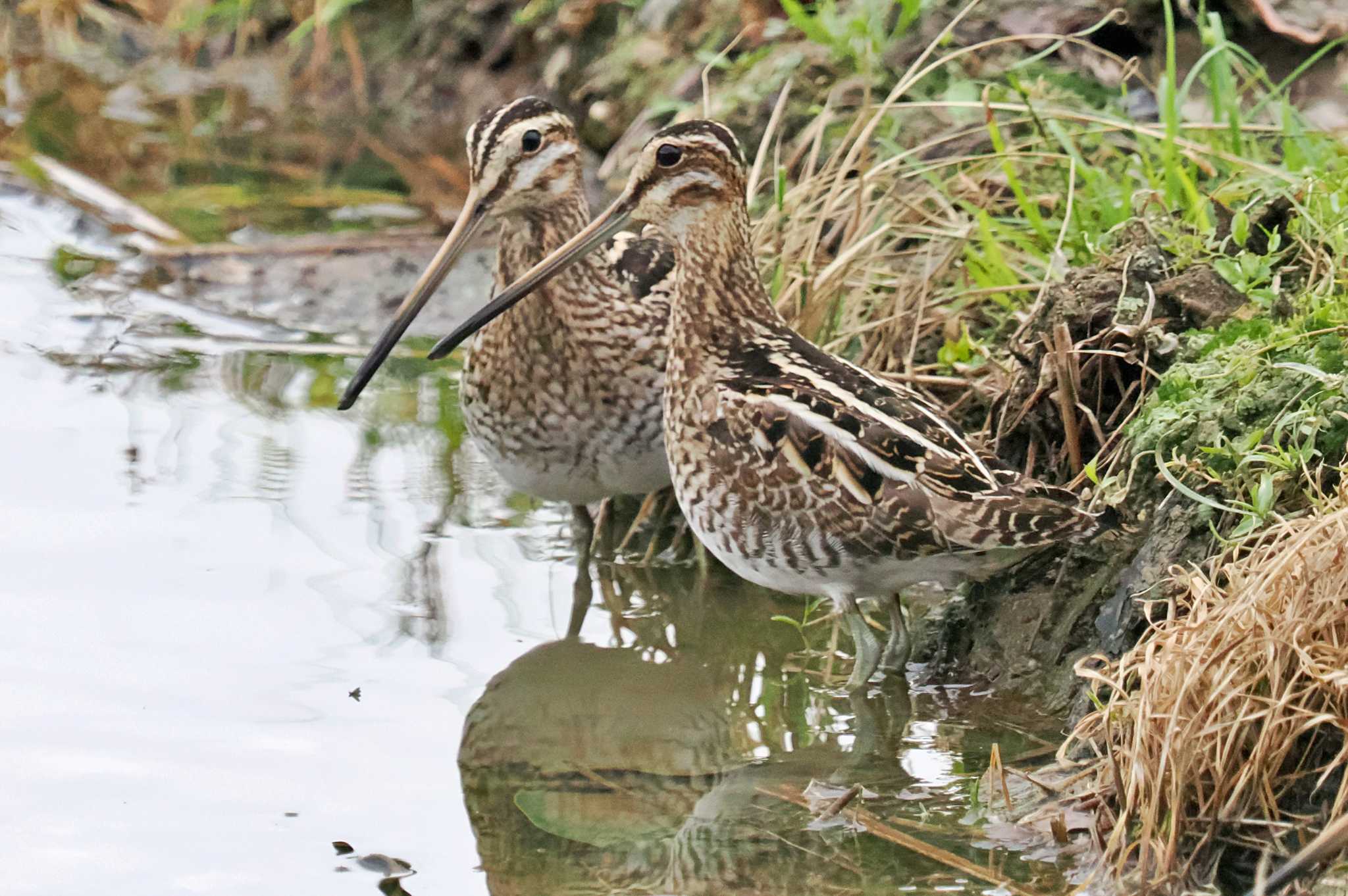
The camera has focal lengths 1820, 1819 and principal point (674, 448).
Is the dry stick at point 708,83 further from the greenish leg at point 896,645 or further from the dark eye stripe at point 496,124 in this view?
the greenish leg at point 896,645

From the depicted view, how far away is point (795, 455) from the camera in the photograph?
13.3 ft

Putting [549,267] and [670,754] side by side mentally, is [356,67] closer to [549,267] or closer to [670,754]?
[549,267]

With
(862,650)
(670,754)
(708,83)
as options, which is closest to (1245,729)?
(862,650)

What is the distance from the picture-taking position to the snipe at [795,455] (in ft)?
12.8

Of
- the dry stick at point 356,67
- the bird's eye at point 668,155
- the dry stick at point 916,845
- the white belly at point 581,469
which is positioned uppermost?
the dry stick at point 356,67

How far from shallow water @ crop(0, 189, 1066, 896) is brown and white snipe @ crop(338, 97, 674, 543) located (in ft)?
1.13

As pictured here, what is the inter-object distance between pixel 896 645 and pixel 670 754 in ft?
2.09

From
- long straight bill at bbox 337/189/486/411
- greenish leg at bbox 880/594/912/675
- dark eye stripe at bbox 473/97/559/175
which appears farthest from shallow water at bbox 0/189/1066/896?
dark eye stripe at bbox 473/97/559/175

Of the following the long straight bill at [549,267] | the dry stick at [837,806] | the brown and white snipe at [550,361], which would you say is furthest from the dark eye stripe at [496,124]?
the dry stick at [837,806]

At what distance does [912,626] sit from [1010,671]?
419 millimetres

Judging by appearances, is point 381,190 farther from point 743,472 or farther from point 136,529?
point 743,472

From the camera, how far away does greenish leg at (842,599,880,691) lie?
418 cm

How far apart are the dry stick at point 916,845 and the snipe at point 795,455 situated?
545 mm

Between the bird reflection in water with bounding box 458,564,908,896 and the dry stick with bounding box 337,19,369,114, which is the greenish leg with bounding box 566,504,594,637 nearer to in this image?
the bird reflection in water with bounding box 458,564,908,896
